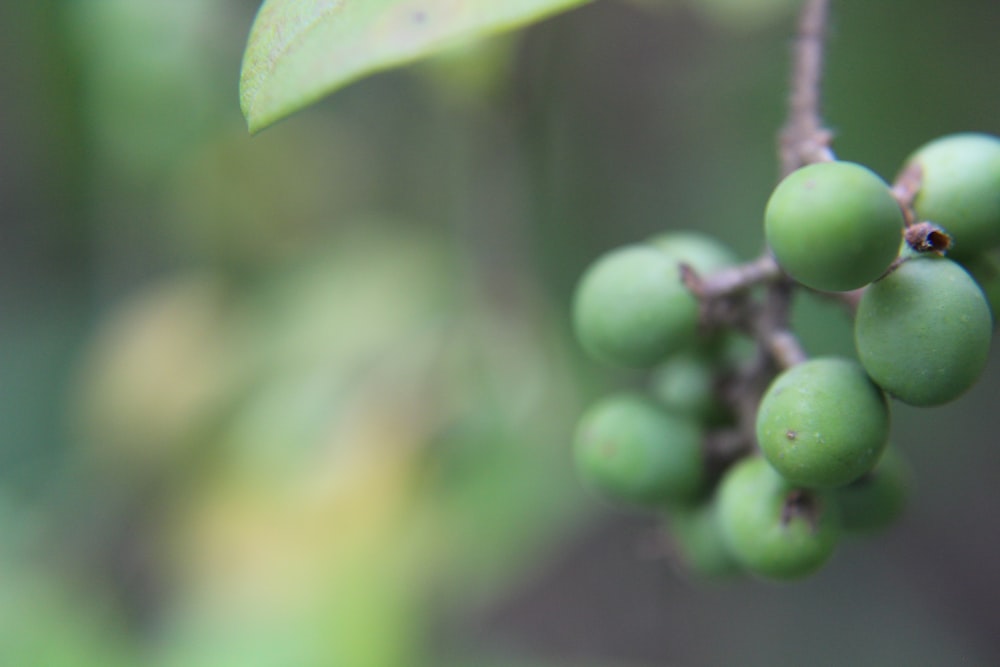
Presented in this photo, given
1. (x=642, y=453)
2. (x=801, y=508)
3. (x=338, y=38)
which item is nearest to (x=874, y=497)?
(x=801, y=508)

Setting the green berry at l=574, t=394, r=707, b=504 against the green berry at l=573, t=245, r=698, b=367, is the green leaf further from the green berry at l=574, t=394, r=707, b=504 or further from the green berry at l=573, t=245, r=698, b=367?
the green berry at l=574, t=394, r=707, b=504

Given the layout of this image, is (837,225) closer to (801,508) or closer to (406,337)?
(801,508)

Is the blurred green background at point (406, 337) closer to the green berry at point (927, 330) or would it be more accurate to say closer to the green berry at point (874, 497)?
the green berry at point (874, 497)

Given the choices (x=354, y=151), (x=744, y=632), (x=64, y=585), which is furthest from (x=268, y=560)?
(x=744, y=632)

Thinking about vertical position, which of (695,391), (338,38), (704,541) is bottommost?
(704,541)

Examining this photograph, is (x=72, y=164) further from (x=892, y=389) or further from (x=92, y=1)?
(x=892, y=389)

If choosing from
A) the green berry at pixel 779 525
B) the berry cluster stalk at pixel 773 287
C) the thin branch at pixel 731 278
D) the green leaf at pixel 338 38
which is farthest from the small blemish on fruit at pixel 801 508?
the green leaf at pixel 338 38

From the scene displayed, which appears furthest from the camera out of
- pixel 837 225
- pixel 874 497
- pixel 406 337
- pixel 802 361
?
pixel 406 337
